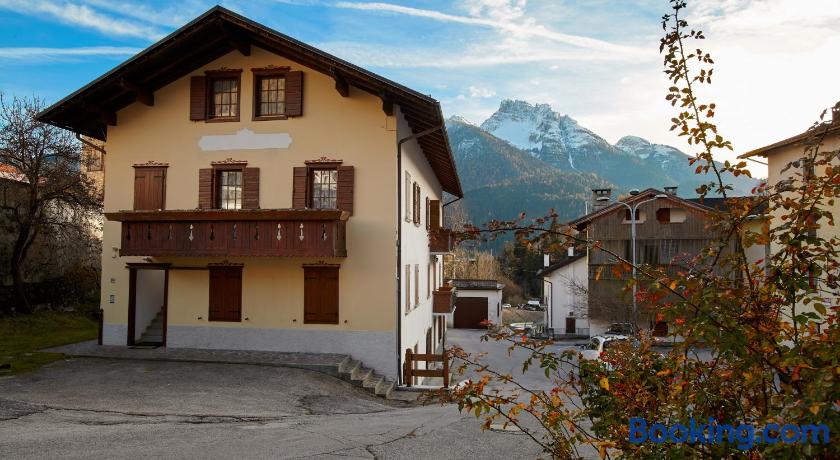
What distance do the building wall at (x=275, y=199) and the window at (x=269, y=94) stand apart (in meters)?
0.22

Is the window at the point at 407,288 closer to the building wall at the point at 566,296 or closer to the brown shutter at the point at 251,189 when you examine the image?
the brown shutter at the point at 251,189

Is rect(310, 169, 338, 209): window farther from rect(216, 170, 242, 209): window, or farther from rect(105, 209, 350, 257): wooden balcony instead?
rect(216, 170, 242, 209): window

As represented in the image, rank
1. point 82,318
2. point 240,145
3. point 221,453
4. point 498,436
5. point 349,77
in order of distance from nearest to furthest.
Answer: point 221,453
point 498,436
point 349,77
point 240,145
point 82,318

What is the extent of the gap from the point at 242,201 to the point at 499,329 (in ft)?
41.9

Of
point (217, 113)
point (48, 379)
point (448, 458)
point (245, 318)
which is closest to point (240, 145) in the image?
point (217, 113)

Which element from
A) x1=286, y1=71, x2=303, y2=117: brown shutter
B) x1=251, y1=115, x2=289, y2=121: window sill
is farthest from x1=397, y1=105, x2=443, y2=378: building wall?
x1=251, y1=115, x2=289, y2=121: window sill

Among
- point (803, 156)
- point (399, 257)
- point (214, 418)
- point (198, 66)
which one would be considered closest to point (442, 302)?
point (399, 257)

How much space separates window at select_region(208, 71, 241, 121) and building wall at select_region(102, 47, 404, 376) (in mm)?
275

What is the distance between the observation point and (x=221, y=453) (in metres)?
7.27

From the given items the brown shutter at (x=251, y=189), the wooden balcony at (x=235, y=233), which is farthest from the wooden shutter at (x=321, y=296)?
the brown shutter at (x=251, y=189)

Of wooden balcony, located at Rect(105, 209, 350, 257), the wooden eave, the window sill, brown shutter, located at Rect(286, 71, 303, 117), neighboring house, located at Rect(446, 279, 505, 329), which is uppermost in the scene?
brown shutter, located at Rect(286, 71, 303, 117)

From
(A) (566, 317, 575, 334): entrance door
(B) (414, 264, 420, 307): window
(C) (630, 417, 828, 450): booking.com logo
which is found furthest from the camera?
(A) (566, 317, 575, 334): entrance door

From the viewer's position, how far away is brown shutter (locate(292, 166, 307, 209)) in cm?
1516

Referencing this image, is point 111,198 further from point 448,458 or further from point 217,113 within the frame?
point 448,458
